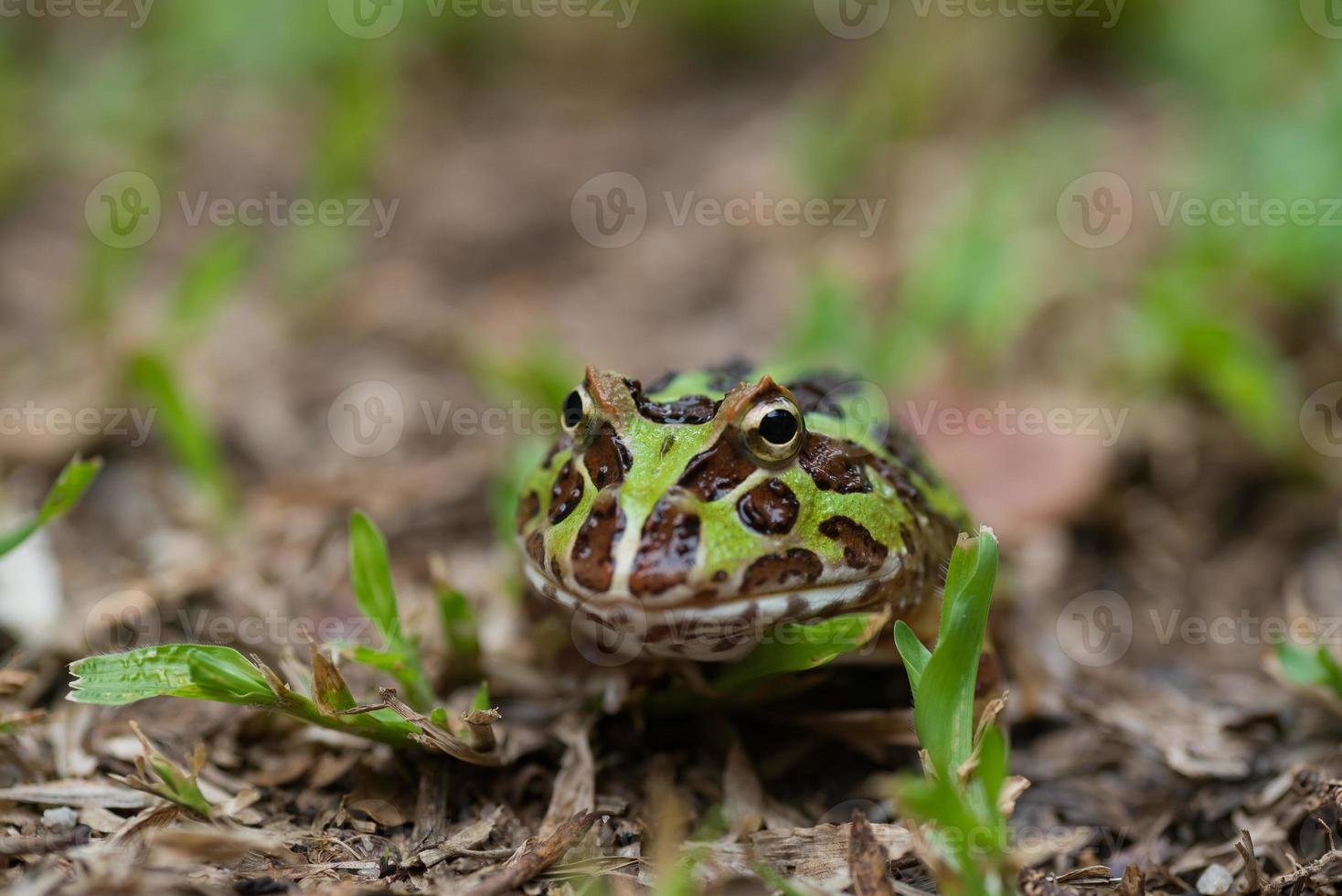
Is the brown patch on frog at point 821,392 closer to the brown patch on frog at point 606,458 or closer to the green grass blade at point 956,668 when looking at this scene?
the brown patch on frog at point 606,458

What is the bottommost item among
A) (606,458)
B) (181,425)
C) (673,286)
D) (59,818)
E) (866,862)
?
(866,862)

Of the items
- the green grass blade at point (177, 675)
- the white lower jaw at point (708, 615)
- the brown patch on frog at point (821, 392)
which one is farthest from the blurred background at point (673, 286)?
the brown patch on frog at point (821, 392)

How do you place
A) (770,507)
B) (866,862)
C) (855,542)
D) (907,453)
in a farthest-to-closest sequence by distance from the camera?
(907,453) → (855,542) → (770,507) → (866,862)

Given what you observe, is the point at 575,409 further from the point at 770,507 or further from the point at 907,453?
the point at 907,453

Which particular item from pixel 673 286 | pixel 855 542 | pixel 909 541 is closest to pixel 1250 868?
pixel 909 541

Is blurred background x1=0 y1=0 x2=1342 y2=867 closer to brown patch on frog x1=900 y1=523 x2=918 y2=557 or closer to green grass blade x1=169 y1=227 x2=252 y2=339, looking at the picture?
green grass blade x1=169 y1=227 x2=252 y2=339

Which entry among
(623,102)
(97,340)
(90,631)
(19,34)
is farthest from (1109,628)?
(19,34)
